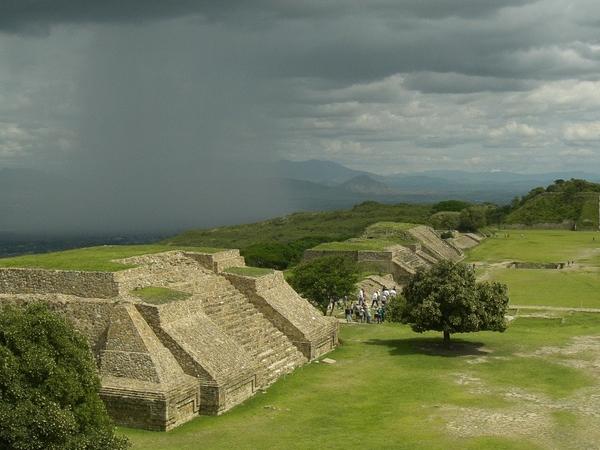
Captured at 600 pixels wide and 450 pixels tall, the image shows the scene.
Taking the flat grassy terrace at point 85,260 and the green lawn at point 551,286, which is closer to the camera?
the flat grassy terrace at point 85,260

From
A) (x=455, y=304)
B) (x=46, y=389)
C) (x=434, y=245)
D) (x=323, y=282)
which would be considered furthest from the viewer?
(x=434, y=245)

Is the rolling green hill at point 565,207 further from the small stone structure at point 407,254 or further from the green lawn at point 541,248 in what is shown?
the small stone structure at point 407,254

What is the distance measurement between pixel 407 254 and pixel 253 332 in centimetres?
3840

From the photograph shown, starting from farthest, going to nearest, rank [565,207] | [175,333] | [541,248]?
[565,207]
[541,248]
[175,333]

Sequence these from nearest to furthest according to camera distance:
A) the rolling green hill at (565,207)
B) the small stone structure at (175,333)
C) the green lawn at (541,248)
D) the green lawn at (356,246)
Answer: the small stone structure at (175,333) → the green lawn at (356,246) → the green lawn at (541,248) → the rolling green hill at (565,207)

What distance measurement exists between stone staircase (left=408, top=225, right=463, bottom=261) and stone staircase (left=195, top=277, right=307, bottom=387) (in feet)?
149

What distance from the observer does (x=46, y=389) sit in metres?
14.2

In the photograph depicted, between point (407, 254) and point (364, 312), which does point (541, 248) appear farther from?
point (364, 312)

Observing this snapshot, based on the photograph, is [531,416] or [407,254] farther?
[407,254]

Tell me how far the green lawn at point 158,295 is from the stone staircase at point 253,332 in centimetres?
80

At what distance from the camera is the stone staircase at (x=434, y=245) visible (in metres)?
71.5

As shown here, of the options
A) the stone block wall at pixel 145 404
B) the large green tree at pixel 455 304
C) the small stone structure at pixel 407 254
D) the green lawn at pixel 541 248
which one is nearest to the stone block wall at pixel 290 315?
the large green tree at pixel 455 304

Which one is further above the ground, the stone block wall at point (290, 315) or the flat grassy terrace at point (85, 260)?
the flat grassy terrace at point (85, 260)

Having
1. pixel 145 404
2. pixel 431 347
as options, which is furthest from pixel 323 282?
pixel 145 404
